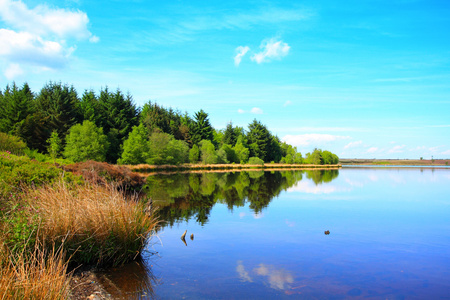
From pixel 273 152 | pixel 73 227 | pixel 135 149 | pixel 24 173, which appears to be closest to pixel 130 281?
pixel 73 227

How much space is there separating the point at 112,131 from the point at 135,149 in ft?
26.6

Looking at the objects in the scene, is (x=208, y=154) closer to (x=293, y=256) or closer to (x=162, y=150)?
(x=162, y=150)

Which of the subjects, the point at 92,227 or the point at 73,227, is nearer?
the point at 73,227

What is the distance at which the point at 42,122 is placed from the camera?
166 feet

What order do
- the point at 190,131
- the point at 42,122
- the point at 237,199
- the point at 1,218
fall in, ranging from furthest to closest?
the point at 190,131 → the point at 42,122 → the point at 237,199 → the point at 1,218

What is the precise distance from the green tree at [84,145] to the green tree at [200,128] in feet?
115

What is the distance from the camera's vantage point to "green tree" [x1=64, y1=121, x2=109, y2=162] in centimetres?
4834

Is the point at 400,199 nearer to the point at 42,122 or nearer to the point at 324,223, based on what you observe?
the point at 324,223

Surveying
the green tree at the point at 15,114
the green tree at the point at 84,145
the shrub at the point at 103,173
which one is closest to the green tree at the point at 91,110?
the green tree at the point at 84,145

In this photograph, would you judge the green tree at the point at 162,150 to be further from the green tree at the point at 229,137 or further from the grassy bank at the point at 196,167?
the green tree at the point at 229,137

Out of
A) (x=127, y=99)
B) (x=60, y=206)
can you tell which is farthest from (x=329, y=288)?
(x=127, y=99)

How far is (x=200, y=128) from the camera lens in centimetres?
8725

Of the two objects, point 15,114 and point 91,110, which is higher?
point 91,110

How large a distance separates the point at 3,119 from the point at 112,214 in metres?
47.3
